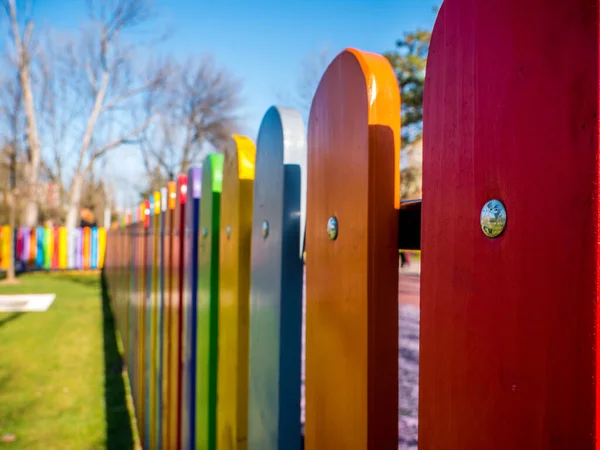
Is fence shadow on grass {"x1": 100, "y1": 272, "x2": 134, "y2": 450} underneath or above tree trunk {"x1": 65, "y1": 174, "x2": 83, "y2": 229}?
underneath

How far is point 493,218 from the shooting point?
1.64 feet

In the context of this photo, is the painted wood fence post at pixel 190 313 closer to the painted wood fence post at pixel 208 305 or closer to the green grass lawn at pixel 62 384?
the painted wood fence post at pixel 208 305

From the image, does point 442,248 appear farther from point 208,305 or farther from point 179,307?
point 179,307

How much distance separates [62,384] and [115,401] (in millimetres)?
690

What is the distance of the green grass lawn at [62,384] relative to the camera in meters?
3.25

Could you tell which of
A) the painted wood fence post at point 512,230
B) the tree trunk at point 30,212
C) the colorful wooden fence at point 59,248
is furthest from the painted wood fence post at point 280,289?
the tree trunk at point 30,212

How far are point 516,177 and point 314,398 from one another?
56 cm

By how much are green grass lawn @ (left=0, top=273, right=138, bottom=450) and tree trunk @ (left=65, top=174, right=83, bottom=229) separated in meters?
14.8

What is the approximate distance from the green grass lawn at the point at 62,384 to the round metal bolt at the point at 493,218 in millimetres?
3125

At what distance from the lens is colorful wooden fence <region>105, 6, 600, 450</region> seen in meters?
0.42

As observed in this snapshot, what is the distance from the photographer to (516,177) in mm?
472

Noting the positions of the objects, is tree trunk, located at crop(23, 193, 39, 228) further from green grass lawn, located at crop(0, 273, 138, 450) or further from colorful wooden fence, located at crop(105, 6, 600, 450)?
colorful wooden fence, located at crop(105, 6, 600, 450)

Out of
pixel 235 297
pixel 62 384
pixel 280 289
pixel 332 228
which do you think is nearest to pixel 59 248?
pixel 62 384

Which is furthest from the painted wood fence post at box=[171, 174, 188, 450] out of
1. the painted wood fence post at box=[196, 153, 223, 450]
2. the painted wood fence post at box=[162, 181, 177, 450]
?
the painted wood fence post at box=[196, 153, 223, 450]
